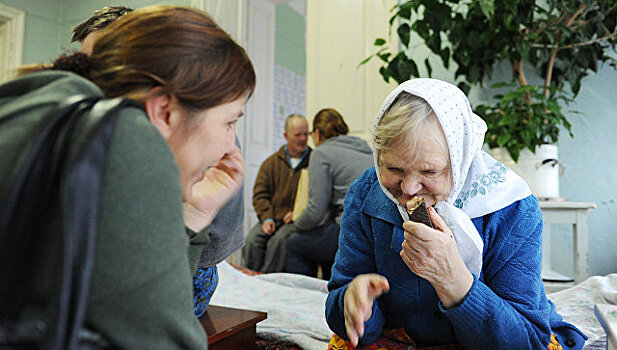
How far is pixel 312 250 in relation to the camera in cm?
299

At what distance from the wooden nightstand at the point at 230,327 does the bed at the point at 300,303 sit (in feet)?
0.83

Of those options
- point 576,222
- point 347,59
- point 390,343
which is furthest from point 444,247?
point 347,59

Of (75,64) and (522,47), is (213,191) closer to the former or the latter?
(75,64)

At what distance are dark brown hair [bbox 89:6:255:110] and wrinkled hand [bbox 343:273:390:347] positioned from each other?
47cm

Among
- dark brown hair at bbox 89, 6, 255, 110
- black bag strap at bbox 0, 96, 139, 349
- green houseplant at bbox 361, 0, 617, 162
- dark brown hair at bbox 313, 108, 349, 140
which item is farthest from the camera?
dark brown hair at bbox 313, 108, 349, 140

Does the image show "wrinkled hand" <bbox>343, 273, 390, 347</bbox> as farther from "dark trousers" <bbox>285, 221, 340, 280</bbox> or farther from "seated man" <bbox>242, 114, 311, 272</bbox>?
"seated man" <bbox>242, 114, 311, 272</bbox>

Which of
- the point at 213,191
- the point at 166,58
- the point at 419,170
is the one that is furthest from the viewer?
the point at 419,170

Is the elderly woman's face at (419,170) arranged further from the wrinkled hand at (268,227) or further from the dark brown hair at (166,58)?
the wrinkled hand at (268,227)

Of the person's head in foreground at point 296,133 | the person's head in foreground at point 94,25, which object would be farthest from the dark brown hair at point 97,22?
the person's head in foreground at point 296,133

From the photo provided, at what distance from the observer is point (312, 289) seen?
2318 millimetres

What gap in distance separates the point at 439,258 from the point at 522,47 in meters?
2.06

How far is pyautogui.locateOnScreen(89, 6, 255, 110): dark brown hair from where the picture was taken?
0.64 meters

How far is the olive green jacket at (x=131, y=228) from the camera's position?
503 mm

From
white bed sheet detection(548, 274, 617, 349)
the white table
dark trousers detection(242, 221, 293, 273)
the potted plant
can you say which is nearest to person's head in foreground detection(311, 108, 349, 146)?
the potted plant
